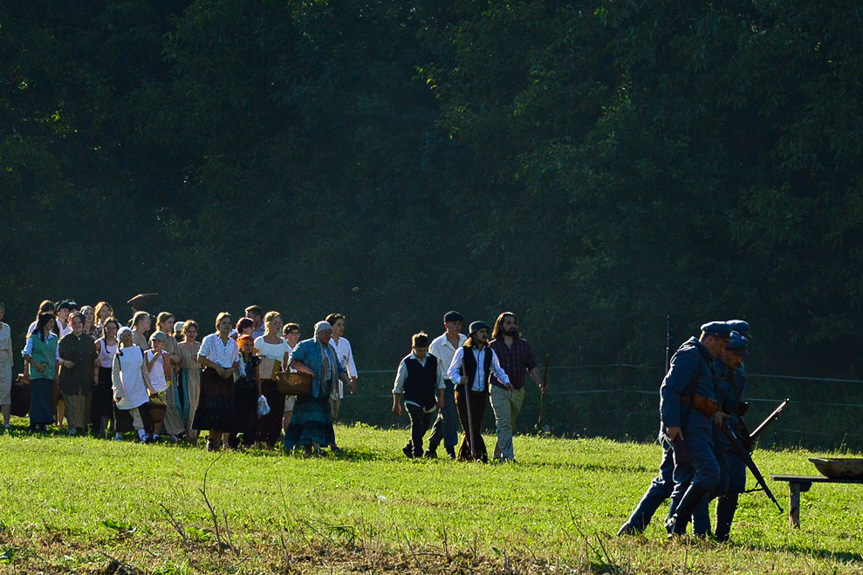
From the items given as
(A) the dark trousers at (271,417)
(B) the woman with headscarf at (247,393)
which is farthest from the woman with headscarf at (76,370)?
(B) the woman with headscarf at (247,393)

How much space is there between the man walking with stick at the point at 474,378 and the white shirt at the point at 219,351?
2746 millimetres

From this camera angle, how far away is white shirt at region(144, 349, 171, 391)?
20.5 meters

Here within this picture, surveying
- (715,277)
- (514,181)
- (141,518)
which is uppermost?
(514,181)

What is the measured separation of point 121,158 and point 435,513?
3154cm

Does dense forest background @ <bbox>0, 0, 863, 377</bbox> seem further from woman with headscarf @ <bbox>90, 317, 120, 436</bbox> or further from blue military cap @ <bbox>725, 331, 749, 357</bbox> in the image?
blue military cap @ <bbox>725, 331, 749, 357</bbox>

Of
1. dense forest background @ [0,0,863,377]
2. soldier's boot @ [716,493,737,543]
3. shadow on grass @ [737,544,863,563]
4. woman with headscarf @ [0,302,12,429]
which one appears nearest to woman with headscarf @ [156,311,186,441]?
woman with headscarf @ [0,302,12,429]

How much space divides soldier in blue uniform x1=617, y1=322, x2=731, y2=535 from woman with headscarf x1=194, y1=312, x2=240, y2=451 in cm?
862

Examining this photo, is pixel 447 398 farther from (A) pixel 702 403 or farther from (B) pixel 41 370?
(A) pixel 702 403

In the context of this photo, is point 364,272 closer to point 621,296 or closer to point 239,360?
point 621,296

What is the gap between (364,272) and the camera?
39.9 meters

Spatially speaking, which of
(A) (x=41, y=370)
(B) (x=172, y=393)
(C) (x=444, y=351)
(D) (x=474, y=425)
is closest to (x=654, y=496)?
(D) (x=474, y=425)

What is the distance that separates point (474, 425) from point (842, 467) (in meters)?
7.11

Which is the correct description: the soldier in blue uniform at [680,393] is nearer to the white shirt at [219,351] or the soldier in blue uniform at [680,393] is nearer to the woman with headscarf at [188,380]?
the white shirt at [219,351]

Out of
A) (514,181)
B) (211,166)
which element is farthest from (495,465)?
(211,166)
